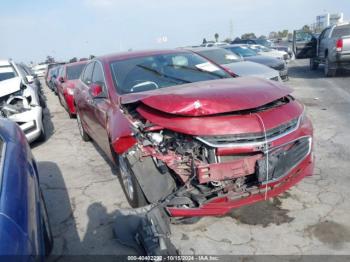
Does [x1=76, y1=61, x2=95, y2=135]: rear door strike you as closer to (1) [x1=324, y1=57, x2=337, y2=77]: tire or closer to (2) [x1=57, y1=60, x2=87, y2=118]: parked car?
(2) [x1=57, y1=60, x2=87, y2=118]: parked car

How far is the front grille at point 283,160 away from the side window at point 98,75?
2.34 meters

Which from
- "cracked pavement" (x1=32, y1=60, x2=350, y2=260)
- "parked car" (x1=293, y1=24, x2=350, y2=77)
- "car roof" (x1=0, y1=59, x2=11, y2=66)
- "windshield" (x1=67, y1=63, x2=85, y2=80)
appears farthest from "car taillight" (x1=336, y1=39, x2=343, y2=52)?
"car roof" (x1=0, y1=59, x2=11, y2=66)

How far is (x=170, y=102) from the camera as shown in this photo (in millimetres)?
3051

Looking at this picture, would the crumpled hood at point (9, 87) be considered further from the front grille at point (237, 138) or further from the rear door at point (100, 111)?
the front grille at point (237, 138)

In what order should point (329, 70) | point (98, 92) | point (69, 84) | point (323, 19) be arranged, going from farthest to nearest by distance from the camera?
point (323, 19) → point (329, 70) → point (69, 84) → point (98, 92)

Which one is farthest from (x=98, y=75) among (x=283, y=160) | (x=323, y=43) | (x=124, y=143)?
(x=323, y=43)

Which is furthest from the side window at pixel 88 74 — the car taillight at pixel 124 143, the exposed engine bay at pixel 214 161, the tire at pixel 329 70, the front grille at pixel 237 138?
the tire at pixel 329 70

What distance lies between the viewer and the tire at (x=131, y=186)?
131 inches

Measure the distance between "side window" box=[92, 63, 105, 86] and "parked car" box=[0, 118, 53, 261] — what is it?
1798mm

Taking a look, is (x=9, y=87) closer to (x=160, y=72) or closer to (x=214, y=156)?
(x=160, y=72)

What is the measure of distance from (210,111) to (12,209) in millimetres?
1701

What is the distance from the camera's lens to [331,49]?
11977 millimetres

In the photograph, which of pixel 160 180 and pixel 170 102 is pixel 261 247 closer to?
pixel 160 180

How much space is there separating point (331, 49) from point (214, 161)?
10975mm
